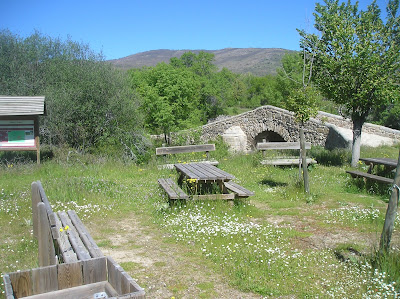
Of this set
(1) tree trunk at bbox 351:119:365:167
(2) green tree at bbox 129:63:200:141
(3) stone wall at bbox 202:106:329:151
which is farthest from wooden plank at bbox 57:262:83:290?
(2) green tree at bbox 129:63:200:141

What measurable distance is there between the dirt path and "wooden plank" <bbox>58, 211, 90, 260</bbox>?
27.2 inches

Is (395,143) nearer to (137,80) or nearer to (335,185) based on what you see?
(335,185)

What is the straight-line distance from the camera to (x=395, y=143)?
685 inches

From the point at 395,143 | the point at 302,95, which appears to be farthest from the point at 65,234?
the point at 395,143

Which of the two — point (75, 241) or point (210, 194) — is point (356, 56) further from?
point (75, 241)

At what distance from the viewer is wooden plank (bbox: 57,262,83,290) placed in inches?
122

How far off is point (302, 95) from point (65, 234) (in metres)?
5.97

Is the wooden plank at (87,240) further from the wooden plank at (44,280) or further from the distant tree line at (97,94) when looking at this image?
the distant tree line at (97,94)

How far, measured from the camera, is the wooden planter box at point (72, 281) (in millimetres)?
2971

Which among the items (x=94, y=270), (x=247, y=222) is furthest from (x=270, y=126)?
(x=94, y=270)

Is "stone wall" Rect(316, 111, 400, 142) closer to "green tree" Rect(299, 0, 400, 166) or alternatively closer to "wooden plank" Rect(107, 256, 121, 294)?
"green tree" Rect(299, 0, 400, 166)

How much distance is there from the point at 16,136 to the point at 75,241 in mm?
7324

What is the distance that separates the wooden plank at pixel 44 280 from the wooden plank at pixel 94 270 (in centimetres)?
23

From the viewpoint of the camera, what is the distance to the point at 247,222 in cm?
711
